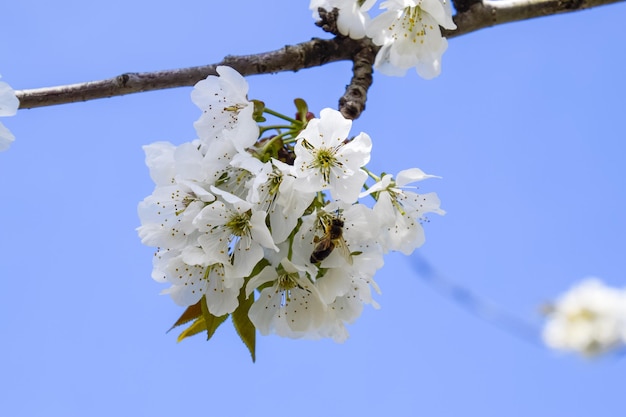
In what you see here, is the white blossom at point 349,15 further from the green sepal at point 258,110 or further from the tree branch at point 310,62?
the green sepal at point 258,110

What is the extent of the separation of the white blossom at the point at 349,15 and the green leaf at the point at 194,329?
1.13 m

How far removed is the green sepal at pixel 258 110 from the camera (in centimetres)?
189

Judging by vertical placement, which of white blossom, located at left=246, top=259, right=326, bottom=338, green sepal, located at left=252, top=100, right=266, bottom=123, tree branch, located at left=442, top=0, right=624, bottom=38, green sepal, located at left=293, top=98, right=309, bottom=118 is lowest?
white blossom, located at left=246, top=259, right=326, bottom=338

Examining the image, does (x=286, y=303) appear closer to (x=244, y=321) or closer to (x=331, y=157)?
(x=244, y=321)

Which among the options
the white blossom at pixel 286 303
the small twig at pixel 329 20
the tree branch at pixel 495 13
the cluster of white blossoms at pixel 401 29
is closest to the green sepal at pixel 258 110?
the white blossom at pixel 286 303

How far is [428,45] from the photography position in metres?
2.39

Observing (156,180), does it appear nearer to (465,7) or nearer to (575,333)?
(465,7)

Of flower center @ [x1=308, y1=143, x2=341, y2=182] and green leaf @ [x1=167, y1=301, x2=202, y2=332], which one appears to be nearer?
flower center @ [x1=308, y1=143, x2=341, y2=182]

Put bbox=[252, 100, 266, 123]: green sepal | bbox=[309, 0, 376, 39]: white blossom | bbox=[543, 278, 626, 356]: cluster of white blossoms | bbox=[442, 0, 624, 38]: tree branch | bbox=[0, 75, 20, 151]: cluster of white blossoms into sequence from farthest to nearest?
bbox=[543, 278, 626, 356]: cluster of white blossoms
bbox=[442, 0, 624, 38]: tree branch
bbox=[309, 0, 376, 39]: white blossom
bbox=[252, 100, 266, 123]: green sepal
bbox=[0, 75, 20, 151]: cluster of white blossoms

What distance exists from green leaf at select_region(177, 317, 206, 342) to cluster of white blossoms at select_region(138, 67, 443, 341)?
0.13m

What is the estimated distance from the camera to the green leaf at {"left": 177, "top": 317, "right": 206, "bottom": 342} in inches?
76.1

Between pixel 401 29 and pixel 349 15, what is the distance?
20cm

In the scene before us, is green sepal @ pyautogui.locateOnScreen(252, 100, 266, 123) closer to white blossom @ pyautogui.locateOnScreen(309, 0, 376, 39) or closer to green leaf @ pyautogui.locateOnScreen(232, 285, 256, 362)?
green leaf @ pyautogui.locateOnScreen(232, 285, 256, 362)

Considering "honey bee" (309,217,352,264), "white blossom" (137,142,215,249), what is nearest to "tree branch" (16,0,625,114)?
"white blossom" (137,142,215,249)
